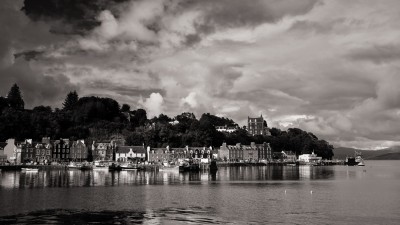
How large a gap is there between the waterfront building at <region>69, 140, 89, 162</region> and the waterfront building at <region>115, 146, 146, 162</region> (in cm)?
1269

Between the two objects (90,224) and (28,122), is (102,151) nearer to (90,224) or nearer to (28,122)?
(28,122)

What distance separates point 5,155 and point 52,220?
13449 centimetres

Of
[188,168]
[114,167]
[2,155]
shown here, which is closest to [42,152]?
[2,155]

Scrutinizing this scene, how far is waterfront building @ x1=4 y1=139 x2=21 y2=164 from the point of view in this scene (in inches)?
6147

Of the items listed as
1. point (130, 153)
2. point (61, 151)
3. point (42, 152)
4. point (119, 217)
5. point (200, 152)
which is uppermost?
point (61, 151)

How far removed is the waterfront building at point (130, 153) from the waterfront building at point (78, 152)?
12687 millimetres

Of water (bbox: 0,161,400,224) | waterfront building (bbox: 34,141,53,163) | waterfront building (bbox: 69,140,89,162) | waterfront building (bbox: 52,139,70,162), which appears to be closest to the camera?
water (bbox: 0,161,400,224)

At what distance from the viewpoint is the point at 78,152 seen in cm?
→ 16750

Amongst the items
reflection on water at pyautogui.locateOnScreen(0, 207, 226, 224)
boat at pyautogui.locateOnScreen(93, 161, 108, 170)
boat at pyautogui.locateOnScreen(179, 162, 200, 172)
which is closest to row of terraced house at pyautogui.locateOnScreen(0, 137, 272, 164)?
boat at pyautogui.locateOnScreen(93, 161, 108, 170)

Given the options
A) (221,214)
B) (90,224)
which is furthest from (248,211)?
(90,224)

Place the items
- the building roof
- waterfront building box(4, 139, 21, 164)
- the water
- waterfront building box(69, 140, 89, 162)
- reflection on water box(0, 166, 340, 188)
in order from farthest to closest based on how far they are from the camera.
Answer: the building roof, waterfront building box(69, 140, 89, 162), waterfront building box(4, 139, 21, 164), reflection on water box(0, 166, 340, 188), the water

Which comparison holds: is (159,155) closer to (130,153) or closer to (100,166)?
(130,153)

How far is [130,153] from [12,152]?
44.6 metres

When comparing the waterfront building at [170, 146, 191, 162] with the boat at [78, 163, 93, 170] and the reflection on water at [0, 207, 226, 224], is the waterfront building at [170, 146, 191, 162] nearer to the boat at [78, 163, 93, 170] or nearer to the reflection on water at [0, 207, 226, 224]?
the boat at [78, 163, 93, 170]
